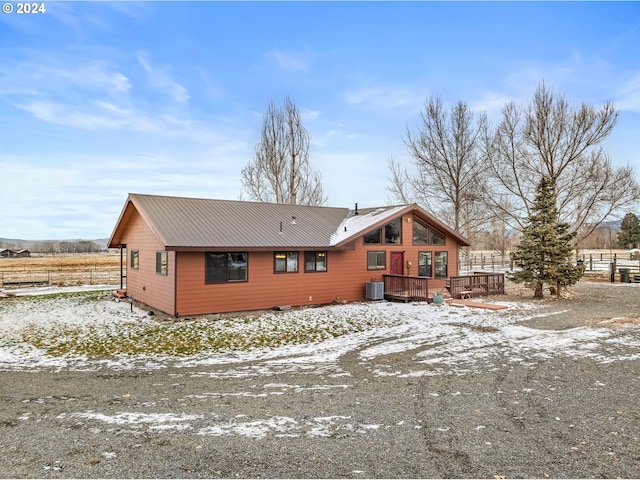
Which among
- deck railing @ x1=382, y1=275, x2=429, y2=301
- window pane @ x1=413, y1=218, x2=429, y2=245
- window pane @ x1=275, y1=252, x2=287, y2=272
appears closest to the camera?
window pane @ x1=275, y1=252, x2=287, y2=272

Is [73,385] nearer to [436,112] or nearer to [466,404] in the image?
[466,404]

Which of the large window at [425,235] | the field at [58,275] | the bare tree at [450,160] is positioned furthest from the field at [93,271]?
the large window at [425,235]

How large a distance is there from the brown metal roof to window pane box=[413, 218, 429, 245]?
1.98 ft

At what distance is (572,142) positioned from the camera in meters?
22.6

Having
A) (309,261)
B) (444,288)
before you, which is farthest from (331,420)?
(444,288)

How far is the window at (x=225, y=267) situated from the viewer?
14.2 meters

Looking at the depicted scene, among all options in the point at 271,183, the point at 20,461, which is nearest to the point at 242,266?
the point at 20,461

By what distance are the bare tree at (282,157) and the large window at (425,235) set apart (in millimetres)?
12142

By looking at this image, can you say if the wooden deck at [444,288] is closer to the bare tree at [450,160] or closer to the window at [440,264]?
the window at [440,264]

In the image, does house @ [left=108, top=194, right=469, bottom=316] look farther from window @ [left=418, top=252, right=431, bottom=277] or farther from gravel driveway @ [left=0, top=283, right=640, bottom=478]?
gravel driveway @ [left=0, top=283, right=640, bottom=478]

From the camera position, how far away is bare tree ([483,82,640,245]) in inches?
884

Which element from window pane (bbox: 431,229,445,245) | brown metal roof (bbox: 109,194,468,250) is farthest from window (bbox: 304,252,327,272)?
window pane (bbox: 431,229,445,245)

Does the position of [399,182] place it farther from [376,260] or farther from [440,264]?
[376,260]

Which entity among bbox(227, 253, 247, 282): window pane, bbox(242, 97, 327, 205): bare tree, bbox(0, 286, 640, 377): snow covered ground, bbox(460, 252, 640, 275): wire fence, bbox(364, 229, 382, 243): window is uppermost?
bbox(242, 97, 327, 205): bare tree
